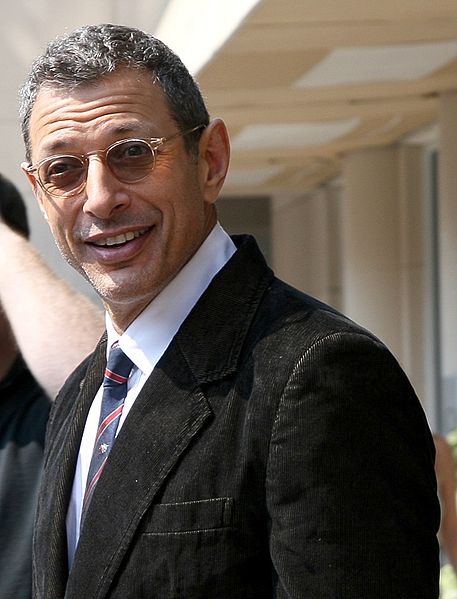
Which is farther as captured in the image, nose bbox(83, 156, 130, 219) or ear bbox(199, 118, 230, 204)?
ear bbox(199, 118, 230, 204)

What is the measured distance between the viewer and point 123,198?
202cm

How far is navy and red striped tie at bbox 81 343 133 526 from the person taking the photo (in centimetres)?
206

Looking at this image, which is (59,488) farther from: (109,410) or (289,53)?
(289,53)

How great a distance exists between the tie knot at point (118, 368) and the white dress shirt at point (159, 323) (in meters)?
0.01

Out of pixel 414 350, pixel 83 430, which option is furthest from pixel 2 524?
pixel 414 350

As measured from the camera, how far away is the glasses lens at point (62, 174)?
2.04m

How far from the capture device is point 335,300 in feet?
54.6

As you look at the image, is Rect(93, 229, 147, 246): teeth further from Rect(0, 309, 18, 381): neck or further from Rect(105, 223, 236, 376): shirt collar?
Rect(0, 309, 18, 381): neck

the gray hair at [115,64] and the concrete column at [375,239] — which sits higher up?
the gray hair at [115,64]

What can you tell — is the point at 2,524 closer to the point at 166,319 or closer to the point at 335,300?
the point at 166,319

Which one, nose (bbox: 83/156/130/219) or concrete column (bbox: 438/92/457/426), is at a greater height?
nose (bbox: 83/156/130/219)

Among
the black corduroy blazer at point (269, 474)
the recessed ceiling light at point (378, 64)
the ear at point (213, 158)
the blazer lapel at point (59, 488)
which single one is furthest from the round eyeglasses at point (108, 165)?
the recessed ceiling light at point (378, 64)

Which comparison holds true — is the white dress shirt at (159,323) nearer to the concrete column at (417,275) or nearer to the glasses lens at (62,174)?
the glasses lens at (62,174)

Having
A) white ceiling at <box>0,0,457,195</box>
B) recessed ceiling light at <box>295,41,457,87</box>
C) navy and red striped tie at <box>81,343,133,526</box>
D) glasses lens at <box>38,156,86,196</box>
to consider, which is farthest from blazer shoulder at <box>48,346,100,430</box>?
recessed ceiling light at <box>295,41,457,87</box>
